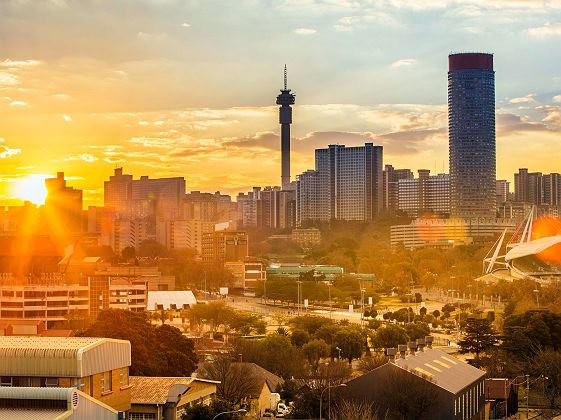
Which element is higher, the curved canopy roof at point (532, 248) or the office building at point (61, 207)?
the office building at point (61, 207)

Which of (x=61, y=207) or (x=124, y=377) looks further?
(x=61, y=207)

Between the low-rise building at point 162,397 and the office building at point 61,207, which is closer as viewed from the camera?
the low-rise building at point 162,397

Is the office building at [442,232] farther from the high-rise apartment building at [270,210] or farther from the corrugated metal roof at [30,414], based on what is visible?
the corrugated metal roof at [30,414]

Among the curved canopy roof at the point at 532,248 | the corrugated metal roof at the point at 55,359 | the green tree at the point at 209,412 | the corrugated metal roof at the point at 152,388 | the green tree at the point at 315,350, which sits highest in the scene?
the curved canopy roof at the point at 532,248

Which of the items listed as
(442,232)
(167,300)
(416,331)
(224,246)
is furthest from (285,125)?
(416,331)

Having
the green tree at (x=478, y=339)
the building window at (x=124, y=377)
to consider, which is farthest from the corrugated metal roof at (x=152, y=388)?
the green tree at (x=478, y=339)

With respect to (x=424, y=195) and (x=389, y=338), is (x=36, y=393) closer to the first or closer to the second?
(x=389, y=338)
